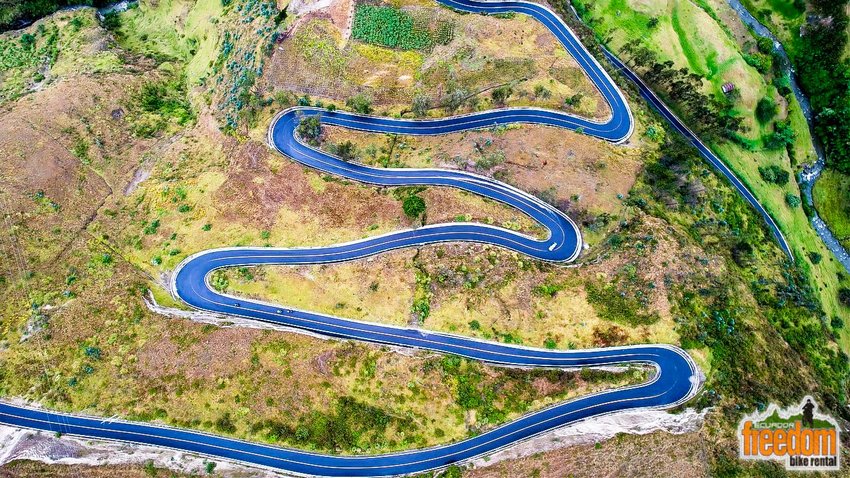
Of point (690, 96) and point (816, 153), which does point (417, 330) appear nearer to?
point (690, 96)

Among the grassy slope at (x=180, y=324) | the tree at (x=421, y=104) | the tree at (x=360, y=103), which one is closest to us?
the grassy slope at (x=180, y=324)

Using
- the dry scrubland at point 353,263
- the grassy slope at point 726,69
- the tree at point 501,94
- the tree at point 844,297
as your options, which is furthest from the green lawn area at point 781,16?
the tree at point 501,94

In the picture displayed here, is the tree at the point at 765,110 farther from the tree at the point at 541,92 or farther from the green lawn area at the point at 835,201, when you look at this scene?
the tree at the point at 541,92

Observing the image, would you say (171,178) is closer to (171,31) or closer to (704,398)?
(171,31)

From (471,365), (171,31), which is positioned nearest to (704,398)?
(471,365)

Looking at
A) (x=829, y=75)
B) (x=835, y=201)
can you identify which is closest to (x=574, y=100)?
(x=835, y=201)

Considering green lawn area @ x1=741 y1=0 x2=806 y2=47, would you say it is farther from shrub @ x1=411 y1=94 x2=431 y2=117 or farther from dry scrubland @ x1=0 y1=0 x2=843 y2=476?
shrub @ x1=411 y1=94 x2=431 y2=117
